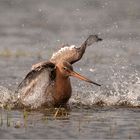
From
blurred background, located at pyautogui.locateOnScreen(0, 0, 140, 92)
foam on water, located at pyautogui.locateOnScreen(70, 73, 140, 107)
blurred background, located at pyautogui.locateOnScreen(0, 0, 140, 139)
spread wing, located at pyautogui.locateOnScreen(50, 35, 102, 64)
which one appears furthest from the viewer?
blurred background, located at pyautogui.locateOnScreen(0, 0, 140, 92)

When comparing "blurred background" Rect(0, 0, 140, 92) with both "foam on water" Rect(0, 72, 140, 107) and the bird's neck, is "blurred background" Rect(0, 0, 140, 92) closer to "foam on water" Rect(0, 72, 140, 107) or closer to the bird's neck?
"foam on water" Rect(0, 72, 140, 107)

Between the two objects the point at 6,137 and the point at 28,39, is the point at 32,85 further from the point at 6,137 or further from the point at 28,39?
the point at 28,39

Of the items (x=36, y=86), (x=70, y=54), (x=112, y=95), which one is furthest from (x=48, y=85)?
(x=112, y=95)

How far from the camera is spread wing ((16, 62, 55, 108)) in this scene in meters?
13.2

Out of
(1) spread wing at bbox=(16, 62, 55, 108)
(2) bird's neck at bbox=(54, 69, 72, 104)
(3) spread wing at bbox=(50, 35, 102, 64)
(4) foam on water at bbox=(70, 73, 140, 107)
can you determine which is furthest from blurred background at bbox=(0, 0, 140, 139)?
(3) spread wing at bbox=(50, 35, 102, 64)

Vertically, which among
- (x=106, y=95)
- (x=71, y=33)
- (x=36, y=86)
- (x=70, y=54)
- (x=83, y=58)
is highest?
(x=71, y=33)

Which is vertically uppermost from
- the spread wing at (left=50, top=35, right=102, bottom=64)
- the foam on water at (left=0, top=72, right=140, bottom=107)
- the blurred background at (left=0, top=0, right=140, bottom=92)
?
the blurred background at (left=0, top=0, right=140, bottom=92)

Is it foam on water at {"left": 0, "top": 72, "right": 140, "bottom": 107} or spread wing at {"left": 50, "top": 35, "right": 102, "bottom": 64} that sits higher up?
spread wing at {"left": 50, "top": 35, "right": 102, "bottom": 64}

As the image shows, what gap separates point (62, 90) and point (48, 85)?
295 mm

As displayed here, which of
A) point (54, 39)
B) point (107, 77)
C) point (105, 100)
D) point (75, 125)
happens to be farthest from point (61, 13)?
point (75, 125)

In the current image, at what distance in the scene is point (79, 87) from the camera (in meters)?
15.1

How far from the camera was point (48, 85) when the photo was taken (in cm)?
1338

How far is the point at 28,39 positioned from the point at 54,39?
578 millimetres

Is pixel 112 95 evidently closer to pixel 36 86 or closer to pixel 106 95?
pixel 106 95
